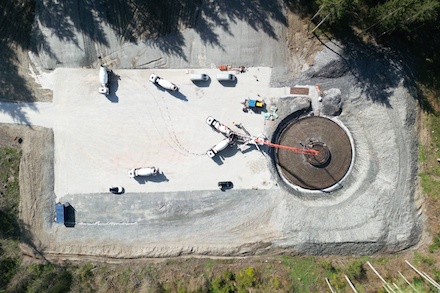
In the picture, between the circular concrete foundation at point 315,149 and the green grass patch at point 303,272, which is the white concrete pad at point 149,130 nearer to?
the circular concrete foundation at point 315,149

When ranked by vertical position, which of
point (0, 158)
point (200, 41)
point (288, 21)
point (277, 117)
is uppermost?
point (288, 21)

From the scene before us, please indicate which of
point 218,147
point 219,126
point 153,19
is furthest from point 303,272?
point 153,19

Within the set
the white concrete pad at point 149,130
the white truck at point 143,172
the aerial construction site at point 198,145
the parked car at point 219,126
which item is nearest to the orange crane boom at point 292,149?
the aerial construction site at point 198,145

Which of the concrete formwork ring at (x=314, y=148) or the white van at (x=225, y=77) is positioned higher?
the white van at (x=225, y=77)

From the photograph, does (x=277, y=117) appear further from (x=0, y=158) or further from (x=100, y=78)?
(x=0, y=158)

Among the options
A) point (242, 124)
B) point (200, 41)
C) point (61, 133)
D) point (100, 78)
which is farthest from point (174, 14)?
point (61, 133)

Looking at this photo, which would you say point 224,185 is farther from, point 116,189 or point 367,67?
point 367,67

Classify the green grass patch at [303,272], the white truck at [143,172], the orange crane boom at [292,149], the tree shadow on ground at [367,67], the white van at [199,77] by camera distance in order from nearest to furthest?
1. the white truck at [143,172]
2. the white van at [199,77]
3. the orange crane boom at [292,149]
4. the green grass patch at [303,272]
5. the tree shadow on ground at [367,67]
